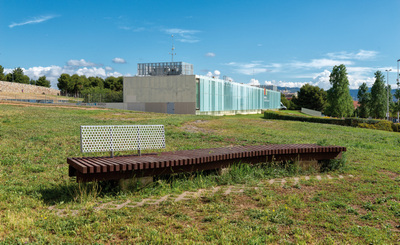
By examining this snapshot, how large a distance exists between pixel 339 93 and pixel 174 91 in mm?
26037

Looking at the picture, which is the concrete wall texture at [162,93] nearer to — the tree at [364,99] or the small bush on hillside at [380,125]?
the small bush on hillside at [380,125]

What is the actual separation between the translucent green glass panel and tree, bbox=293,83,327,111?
22552mm

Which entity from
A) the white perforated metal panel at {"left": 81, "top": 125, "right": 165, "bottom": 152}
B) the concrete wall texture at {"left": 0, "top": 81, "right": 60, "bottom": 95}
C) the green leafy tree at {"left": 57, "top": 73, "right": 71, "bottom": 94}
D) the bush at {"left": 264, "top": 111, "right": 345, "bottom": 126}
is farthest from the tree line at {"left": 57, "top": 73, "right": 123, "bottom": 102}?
the white perforated metal panel at {"left": 81, "top": 125, "right": 165, "bottom": 152}

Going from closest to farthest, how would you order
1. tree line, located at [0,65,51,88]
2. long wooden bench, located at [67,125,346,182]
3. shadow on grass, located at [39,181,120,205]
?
shadow on grass, located at [39,181,120,205], long wooden bench, located at [67,125,346,182], tree line, located at [0,65,51,88]

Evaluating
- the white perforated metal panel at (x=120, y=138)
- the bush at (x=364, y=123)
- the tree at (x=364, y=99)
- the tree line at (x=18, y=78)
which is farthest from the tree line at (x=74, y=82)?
the white perforated metal panel at (x=120, y=138)

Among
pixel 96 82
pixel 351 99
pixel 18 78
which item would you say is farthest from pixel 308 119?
pixel 18 78

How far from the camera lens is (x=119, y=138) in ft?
22.7

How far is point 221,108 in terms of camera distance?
5112 centimetres

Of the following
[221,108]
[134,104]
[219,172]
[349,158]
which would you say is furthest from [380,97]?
[219,172]

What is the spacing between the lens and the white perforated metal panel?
6.60m

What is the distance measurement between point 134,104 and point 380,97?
4412 centimetres

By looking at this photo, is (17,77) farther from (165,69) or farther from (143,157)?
(143,157)

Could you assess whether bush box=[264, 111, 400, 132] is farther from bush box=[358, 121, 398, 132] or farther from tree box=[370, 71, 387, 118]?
tree box=[370, 71, 387, 118]

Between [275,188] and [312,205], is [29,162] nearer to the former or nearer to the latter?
[275,188]
